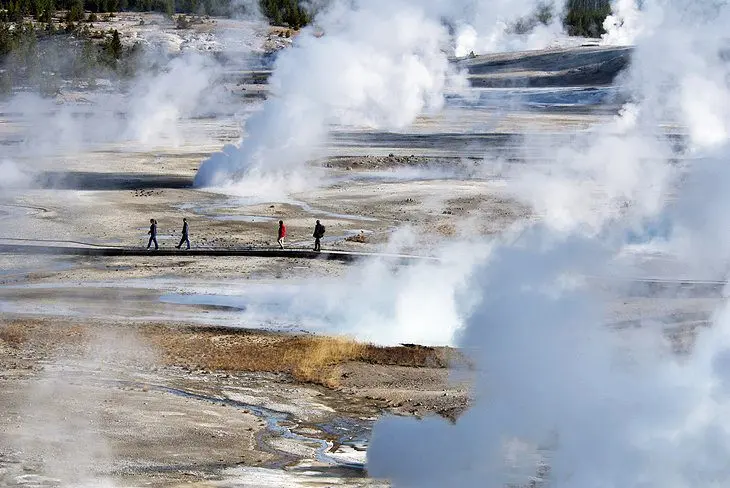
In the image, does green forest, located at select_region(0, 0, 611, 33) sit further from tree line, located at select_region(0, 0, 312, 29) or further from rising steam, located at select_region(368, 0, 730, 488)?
rising steam, located at select_region(368, 0, 730, 488)

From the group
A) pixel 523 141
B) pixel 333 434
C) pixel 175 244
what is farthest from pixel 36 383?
pixel 523 141

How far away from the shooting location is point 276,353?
22.2 meters

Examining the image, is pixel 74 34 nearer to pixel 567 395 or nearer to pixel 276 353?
pixel 276 353

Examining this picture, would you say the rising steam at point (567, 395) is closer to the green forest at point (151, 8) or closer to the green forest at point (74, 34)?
the green forest at point (74, 34)

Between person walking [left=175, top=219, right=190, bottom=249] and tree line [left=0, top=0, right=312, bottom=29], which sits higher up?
tree line [left=0, top=0, right=312, bottom=29]

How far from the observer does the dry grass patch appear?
21.1 m

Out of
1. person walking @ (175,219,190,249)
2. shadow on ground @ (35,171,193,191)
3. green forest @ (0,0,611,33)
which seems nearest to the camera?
person walking @ (175,219,190,249)

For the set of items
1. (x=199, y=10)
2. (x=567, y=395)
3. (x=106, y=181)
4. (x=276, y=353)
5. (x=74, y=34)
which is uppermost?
(x=199, y=10)

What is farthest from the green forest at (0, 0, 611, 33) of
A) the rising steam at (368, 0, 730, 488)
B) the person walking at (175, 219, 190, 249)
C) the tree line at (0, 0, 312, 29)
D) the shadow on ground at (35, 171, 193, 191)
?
the rising steam at (368, 0, 730, 488)

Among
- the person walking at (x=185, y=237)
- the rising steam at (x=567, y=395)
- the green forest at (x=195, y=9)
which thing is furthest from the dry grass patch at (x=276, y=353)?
the green forest at (x=195, y=9)

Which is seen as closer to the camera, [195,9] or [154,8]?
[195,9]

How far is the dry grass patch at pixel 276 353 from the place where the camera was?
831 inches

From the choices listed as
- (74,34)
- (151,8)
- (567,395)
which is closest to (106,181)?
(567,395)

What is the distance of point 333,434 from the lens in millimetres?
17375
